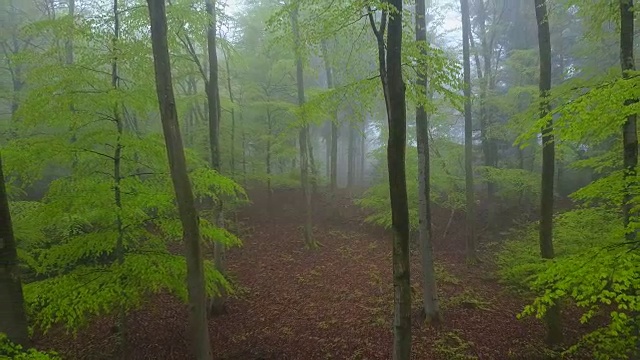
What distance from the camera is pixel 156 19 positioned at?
5664 mm

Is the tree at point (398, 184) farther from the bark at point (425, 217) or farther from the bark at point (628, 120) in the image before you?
the bark at point (628, 120)

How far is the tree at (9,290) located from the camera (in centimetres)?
441

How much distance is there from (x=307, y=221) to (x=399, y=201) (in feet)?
34.7

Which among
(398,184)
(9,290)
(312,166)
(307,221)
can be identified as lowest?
(307,221)

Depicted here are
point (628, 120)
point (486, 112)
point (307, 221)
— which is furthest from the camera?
point (486, 112)

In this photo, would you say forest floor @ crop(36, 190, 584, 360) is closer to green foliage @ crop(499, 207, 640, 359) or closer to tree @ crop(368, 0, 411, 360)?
green foliage @ crop(499, 207, 640, 359)

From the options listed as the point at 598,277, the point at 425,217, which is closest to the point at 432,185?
the point at 425,217

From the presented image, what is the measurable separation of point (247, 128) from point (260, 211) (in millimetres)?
4689

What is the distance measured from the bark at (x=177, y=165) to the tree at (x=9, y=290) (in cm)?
211

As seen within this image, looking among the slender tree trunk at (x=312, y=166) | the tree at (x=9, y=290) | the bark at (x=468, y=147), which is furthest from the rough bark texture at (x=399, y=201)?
the slender tree trunk at (x=312, y=166)

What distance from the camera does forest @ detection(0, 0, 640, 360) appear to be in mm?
5348

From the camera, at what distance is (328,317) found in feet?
33.1

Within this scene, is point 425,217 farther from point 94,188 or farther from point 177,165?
point 94,188

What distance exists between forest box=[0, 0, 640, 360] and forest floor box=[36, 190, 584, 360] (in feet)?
0.22
